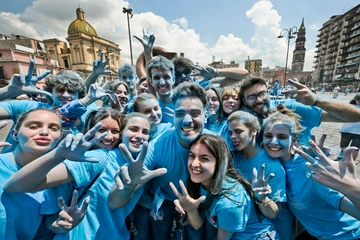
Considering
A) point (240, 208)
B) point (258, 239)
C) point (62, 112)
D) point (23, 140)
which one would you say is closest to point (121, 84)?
point (62, 112)

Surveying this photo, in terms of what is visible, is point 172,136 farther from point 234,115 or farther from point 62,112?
point 62,112

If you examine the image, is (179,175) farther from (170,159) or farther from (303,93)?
(303,93)

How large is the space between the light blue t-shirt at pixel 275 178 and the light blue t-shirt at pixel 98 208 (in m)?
1.36

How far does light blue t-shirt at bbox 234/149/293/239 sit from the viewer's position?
1.67m

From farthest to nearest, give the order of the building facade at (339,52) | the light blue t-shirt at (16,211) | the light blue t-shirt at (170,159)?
the building facade at (339,52) → the light blue t-shirt at (170,159) → the light blue t-shirt at (16,211)

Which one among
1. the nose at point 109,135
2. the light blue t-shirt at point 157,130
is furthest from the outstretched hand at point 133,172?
the light blue t-shirt at point 157,130

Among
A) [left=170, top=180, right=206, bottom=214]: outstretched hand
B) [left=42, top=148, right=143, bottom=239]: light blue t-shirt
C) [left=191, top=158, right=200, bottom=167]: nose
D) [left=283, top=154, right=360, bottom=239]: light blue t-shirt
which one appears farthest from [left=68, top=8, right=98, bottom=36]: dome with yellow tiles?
[left=283, top=154, right=360, bottom=239]: light blue t-shirt

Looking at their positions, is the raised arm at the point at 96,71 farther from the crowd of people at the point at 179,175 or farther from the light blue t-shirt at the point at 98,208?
the light blue t-shirt at the point at 98,208

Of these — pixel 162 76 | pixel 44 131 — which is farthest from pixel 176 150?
pixel 162 76

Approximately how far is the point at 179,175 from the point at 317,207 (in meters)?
1.41

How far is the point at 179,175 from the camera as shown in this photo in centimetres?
188

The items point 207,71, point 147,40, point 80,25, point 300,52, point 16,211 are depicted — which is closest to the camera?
point 16,211

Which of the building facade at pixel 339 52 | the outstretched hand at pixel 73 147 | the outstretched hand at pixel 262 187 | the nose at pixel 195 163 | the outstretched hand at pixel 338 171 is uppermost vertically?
the building facade at pixel 339 52

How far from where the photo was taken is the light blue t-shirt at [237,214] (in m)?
1.47
